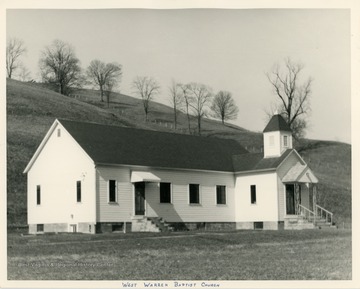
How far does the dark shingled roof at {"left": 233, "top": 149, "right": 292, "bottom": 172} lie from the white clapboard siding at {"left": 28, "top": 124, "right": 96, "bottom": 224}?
10580 mm

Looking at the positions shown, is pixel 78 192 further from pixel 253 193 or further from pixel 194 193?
pixel 253 193

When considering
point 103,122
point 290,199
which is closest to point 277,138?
point 290,199

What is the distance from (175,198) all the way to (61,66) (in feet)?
137

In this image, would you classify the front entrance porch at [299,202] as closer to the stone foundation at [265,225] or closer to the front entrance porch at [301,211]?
the front entrance porch at [301,211]

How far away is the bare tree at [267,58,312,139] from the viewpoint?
40.2 m

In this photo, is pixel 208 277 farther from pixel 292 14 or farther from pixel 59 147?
pixel 59 147

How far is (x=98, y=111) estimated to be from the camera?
82.4m

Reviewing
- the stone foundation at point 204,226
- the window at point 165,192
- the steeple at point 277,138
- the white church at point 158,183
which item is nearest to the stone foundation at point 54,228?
the white church at point 158,183

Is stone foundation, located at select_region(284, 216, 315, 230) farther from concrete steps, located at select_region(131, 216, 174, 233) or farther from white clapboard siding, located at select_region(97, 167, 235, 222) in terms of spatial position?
concrete steps, located at select_region(131, 216, 174, 233)

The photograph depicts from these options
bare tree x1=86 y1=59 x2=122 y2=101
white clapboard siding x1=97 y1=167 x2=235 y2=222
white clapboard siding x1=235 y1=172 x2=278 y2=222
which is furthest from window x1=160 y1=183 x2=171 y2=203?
bare tree x1=86 y1=59 x2=122 y2=101

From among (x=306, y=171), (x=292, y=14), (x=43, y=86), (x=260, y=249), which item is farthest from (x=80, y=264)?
(x=43, y=86)

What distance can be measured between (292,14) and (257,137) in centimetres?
6169

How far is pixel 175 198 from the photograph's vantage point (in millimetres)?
38688

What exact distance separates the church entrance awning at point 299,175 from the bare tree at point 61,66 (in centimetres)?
2950
